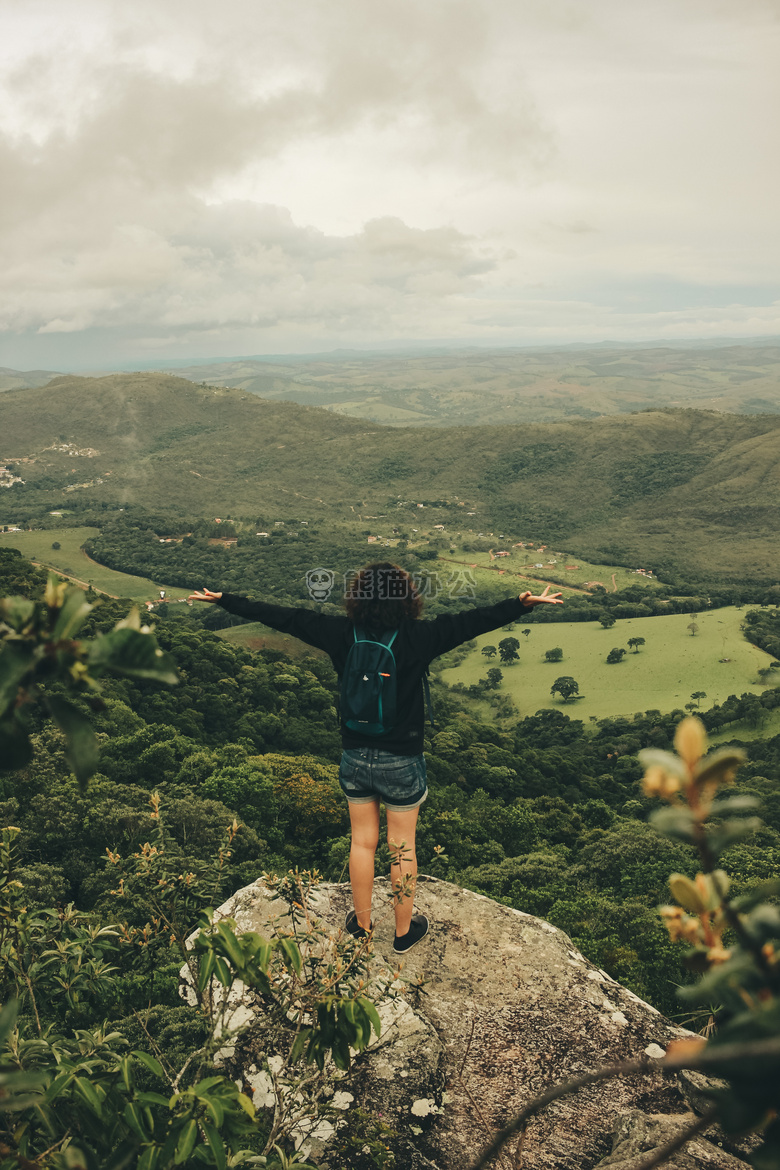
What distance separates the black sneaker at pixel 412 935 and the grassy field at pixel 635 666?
58482mm

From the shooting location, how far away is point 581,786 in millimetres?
37438

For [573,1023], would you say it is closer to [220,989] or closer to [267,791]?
[220,989]

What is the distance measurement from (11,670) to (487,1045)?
5.09 m

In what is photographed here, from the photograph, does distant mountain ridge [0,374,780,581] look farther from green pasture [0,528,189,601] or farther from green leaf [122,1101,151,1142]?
green leaf [122,1101,151,1142]

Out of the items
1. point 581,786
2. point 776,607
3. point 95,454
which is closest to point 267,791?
point 581,786

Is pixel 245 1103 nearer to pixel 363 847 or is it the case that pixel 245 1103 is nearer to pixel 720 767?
pixel 720 767

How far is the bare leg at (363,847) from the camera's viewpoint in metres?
4.99

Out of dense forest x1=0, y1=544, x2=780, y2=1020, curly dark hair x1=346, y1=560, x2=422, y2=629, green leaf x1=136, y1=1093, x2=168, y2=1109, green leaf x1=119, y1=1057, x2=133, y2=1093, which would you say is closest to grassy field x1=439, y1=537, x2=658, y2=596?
dense forest x1=0, y1=544, x2=780, y2=1020

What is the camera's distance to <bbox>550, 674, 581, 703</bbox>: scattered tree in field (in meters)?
→ 67.7

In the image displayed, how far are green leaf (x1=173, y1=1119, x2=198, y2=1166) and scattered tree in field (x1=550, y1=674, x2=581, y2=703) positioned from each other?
68.5 m

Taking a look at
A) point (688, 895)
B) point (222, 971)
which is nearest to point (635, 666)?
point (222, 971)

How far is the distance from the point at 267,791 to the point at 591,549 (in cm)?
12261

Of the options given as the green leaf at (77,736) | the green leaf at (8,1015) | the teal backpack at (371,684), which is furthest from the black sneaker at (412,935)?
the green leaf at (77,736)

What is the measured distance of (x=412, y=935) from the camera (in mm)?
5758
